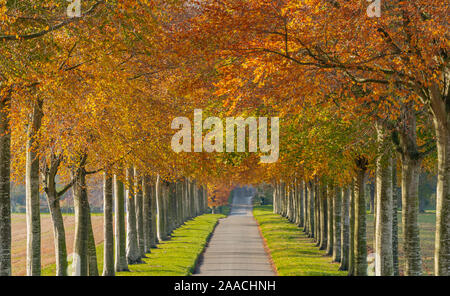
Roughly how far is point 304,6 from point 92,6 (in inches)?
205

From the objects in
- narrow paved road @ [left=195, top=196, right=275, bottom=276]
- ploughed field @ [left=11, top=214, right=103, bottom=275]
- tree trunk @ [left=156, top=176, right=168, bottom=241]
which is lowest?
ploughed field @ [left=11, top=214, right=103, bottom=275]

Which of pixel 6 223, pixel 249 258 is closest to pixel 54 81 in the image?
pixel 6 223

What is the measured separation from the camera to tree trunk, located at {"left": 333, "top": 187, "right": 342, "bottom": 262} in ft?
109

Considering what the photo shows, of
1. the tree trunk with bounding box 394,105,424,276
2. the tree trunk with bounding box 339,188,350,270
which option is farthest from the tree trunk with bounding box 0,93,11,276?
the tree trunk with bounding box 339,188,350,270

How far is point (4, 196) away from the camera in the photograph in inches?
695

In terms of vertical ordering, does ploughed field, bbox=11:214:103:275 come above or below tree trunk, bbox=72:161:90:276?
below

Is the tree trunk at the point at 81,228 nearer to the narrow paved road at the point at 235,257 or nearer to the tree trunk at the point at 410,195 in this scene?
the narrow paved road at the point at 235,257

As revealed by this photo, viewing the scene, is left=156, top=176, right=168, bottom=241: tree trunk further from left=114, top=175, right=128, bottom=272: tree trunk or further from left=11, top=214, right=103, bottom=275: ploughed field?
left=114, top=175, right=128, bottom=272: tree trunk

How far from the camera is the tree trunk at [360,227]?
1004 inches

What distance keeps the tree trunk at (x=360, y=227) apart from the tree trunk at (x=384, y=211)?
474 centimetres

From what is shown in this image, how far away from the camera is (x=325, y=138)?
859 inches

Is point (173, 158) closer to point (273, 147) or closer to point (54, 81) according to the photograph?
point (273, 147)

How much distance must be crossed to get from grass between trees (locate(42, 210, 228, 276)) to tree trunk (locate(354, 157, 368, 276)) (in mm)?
7562

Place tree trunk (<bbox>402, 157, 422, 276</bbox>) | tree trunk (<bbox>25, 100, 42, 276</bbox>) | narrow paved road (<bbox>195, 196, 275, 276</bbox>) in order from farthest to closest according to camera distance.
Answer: narrow paved road (<bbox>195, 196, 275, 276</bbox>), tree trunk (<bbox>25, 100, 42, 276</bbox>), tree trunk (<bbox>402, 157, 422, 276</bbox>)
